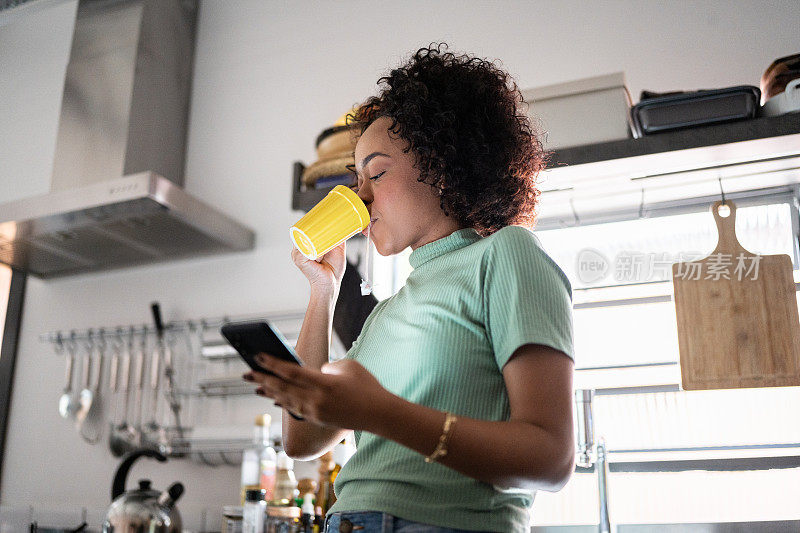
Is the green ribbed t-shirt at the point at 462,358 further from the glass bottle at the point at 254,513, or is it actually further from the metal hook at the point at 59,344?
the metal hook at the point at 59,344

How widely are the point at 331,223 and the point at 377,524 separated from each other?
0.46 metres

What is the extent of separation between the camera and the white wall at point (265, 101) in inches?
80.3

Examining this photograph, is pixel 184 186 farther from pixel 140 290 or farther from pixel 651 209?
pixel 651 209

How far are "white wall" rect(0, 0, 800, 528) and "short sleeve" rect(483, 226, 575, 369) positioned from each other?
1428 millimetres

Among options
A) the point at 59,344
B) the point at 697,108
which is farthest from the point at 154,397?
the point at 697,108

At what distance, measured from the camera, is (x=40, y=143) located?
2.96 metres

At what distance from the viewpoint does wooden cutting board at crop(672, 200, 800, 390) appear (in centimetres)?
152

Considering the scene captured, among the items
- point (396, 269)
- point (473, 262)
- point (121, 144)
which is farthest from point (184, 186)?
point (473, 262)

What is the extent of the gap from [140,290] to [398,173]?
1.92 meters

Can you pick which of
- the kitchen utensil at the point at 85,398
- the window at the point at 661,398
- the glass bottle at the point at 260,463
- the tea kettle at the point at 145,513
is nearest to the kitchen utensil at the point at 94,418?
the kitchen utensil at the point at 85,398

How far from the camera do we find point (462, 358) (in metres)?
0.74

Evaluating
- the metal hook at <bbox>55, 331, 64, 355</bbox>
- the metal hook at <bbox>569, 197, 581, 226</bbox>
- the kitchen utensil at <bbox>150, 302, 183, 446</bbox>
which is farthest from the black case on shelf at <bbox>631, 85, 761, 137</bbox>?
the metal hook at <bbox>55, 331, 64, 355</bbox>

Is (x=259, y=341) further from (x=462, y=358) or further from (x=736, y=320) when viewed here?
(x=736, y=320)

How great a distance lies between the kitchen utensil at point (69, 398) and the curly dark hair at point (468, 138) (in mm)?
1945
